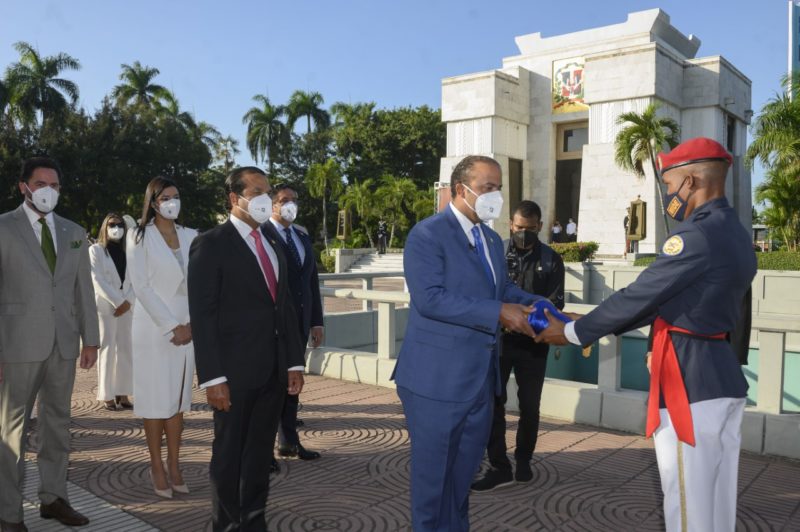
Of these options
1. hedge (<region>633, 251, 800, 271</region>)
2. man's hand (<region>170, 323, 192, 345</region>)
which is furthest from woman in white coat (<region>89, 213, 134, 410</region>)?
hedge (<region>633, 251, 800, 271</region>)

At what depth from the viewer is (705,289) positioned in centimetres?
275

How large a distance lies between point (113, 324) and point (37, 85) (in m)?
39.2

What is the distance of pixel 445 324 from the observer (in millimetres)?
3096

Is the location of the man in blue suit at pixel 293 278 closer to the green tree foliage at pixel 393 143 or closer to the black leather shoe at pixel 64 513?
the black leather shoe at pixel 64 513

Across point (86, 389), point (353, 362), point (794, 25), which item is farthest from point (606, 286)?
point (794, 25)

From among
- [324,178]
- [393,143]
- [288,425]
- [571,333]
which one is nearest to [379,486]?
[288,425]

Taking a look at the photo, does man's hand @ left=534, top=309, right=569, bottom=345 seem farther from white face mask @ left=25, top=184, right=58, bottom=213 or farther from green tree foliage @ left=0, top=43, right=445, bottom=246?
green tree foliage @ left=0, top=43, right=445, bottom=246

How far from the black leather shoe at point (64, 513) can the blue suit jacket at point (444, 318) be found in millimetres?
2311

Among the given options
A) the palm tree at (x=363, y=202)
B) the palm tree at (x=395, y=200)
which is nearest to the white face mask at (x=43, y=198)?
the palm tree at (x=363, y=202)

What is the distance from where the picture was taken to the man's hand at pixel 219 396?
3.34m

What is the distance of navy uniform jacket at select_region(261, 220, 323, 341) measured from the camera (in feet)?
17.6

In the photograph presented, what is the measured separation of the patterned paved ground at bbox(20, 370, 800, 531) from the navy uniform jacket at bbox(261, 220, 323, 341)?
1.12 meters

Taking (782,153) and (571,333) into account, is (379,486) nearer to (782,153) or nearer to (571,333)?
(571,333)

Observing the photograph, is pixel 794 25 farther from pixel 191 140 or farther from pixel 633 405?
pixel 633 405
